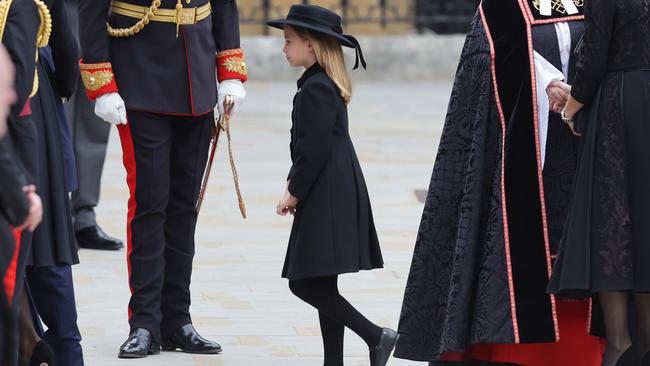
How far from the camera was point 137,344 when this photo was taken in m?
5.68

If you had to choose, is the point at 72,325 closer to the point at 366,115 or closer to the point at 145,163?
the point at 145,163

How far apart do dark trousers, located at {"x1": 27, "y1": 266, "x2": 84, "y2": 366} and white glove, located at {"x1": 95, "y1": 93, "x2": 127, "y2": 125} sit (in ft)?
2.43

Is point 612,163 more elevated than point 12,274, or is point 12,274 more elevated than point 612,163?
point 612,163

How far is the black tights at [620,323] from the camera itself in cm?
497

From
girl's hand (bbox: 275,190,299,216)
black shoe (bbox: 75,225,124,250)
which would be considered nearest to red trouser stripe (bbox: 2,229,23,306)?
girl's hand (bbox: 275,190,299,216)

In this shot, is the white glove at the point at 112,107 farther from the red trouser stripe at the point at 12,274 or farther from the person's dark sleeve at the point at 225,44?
the red trouser stripe at the point at 12,274

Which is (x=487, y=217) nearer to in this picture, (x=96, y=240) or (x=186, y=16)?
(x=186, y=16)

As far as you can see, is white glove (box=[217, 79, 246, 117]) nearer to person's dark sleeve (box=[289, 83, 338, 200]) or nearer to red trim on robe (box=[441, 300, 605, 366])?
person's dark sleeve (box=[289, 83, 338, 200])

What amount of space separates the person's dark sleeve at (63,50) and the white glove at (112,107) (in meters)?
0.41

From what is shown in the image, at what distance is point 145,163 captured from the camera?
5715 millimetres

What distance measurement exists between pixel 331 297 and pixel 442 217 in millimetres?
489

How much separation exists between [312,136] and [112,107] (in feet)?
→ 2.64

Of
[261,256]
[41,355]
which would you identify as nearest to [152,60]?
[41,355]

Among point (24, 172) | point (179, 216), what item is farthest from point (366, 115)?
point (24, 172)
